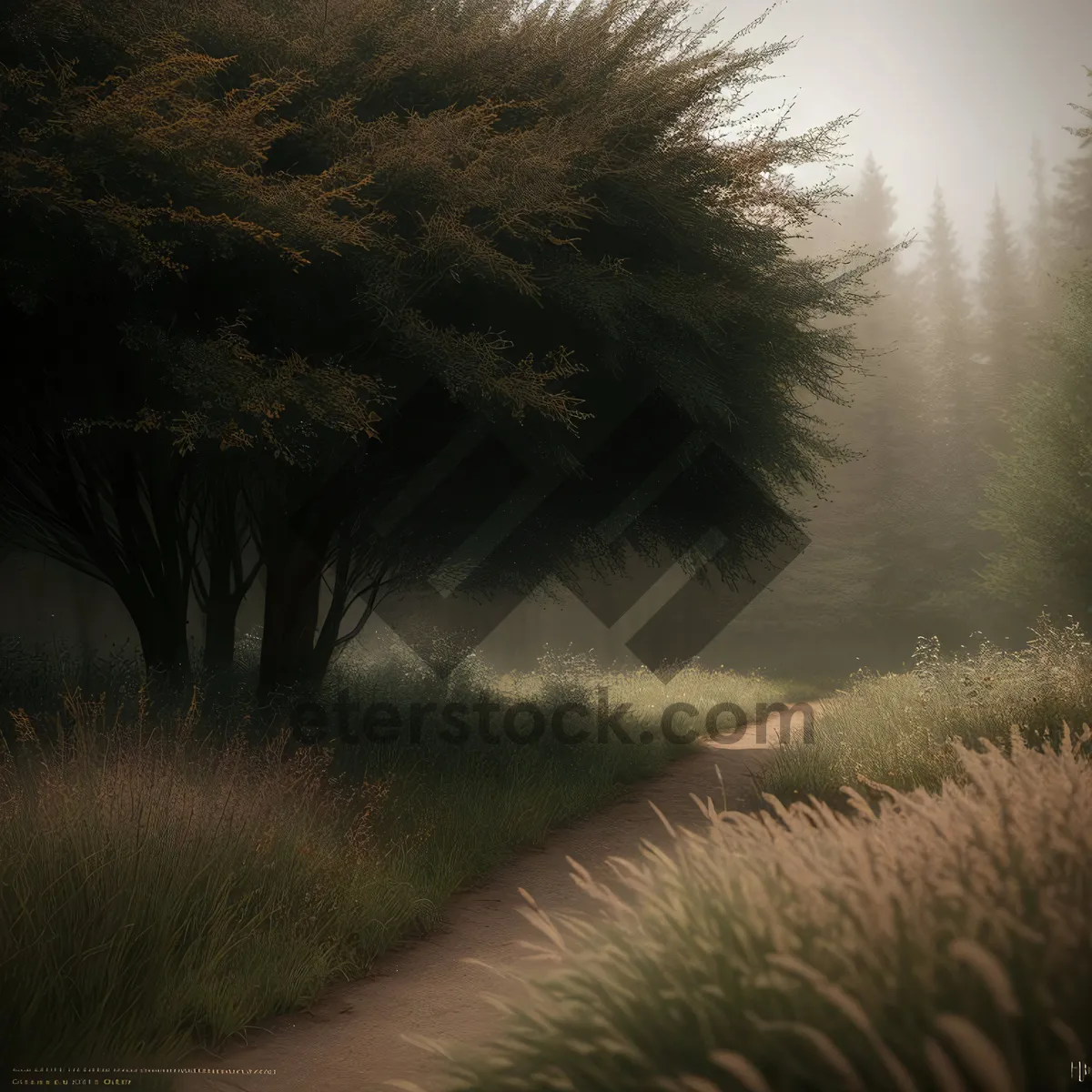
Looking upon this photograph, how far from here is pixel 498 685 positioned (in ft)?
58.9

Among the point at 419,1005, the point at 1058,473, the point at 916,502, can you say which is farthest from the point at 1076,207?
the point at 419,1005

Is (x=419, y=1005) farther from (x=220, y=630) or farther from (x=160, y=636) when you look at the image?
(x=220, y=630)

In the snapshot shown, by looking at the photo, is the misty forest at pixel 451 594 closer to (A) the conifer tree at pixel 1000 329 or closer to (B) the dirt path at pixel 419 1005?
(B) the dirt path at pixel 419 1005

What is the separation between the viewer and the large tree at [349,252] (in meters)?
7.09

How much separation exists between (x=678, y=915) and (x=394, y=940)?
115 inches

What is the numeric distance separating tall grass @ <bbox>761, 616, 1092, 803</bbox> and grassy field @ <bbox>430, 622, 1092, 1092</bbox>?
165 inches

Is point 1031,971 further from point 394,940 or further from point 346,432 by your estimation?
point 346,432

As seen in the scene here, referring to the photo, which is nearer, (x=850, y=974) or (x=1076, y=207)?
(x=850, y=974)

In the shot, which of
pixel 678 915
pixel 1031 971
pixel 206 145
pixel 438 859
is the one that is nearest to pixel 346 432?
pixel 206 145

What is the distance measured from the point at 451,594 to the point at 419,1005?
8.46 meters

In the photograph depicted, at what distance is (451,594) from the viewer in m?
13.3

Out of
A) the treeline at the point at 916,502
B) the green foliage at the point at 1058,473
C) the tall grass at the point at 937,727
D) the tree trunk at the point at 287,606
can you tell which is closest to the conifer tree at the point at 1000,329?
the treeline at the point at 916,502

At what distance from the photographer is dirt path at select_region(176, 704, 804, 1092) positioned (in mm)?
4215

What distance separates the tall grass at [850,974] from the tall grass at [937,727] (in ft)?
14.4
